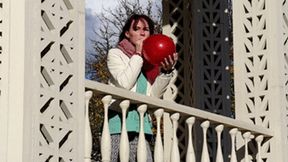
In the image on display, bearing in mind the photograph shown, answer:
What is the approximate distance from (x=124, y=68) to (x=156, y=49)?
1.30 ft

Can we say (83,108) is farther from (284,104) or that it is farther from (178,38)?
(178,38)

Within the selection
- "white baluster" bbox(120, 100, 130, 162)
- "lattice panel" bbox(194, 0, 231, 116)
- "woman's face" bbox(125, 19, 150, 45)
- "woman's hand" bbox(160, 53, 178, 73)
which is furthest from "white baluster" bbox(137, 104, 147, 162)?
"lattice panel" bbox(194, 0, 231, 116)

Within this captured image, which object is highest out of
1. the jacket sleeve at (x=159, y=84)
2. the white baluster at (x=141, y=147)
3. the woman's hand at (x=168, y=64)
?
the woman's hand at (x=168, y=64)

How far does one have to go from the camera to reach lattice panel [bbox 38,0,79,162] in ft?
28.1

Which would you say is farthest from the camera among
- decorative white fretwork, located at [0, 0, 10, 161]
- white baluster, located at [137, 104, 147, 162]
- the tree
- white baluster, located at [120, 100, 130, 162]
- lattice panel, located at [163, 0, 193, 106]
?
the tree

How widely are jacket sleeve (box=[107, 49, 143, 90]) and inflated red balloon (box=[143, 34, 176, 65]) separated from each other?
9.7 inches

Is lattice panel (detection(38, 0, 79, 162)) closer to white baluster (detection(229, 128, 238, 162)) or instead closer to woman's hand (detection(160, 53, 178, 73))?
woman's hand (detection(160, 53, 178, 73))

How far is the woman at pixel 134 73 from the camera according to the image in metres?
9.98

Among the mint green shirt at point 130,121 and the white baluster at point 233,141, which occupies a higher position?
the mint green shirt at point 130,121

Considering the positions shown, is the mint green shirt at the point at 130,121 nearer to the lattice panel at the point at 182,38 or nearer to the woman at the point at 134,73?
the woman at the point at 134,73

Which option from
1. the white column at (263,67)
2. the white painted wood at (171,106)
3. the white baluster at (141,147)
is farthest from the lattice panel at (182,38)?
the white baluster at (141,147)

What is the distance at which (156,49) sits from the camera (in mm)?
10352

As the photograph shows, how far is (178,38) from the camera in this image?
13.6 metres

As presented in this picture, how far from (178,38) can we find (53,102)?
5.10 meters
